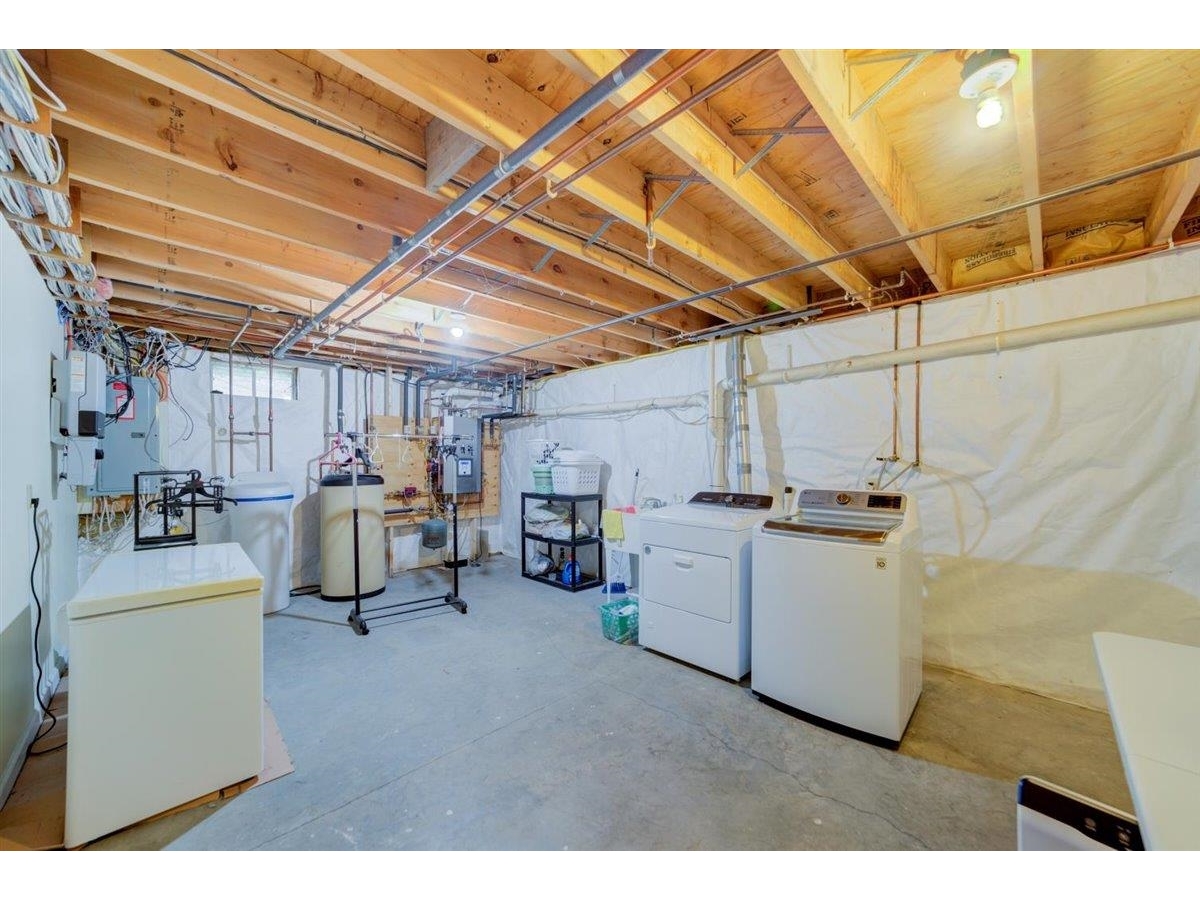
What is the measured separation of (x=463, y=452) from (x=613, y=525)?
2.31 m

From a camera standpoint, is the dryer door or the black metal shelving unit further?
the black metal shelving unit

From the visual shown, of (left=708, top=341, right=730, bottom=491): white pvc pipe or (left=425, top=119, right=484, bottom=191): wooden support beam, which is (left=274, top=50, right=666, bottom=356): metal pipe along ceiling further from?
(left=708, top=341, right=730, bottom=491): white pvc pipe

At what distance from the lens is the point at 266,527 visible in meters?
3.92

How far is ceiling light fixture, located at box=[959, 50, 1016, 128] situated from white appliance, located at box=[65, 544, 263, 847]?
Result: 2896mm

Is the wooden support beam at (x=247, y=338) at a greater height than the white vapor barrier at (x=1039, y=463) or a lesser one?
greater

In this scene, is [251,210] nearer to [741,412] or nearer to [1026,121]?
[1026,121]

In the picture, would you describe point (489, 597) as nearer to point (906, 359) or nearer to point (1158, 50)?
point (906, 359)

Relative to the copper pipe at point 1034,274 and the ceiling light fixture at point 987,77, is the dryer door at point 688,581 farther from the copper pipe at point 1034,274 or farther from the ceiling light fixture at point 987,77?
the ceiling light fixture at point 987,77

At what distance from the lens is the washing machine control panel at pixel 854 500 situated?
2.46m

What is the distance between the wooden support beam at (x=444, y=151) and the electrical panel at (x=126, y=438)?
305 cm

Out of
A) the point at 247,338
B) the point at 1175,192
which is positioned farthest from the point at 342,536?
the point at 1175,192

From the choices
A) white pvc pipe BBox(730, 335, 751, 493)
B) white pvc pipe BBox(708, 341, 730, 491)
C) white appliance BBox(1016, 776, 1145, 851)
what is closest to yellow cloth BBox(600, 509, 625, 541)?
white pvc pipe BBox(708, 341, 730, 491)

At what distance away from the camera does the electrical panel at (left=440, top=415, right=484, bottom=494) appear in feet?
16.7

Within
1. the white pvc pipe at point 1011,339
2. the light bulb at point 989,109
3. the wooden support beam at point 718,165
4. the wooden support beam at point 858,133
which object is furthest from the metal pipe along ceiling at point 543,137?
the white pvc pipe at point 1011,339
